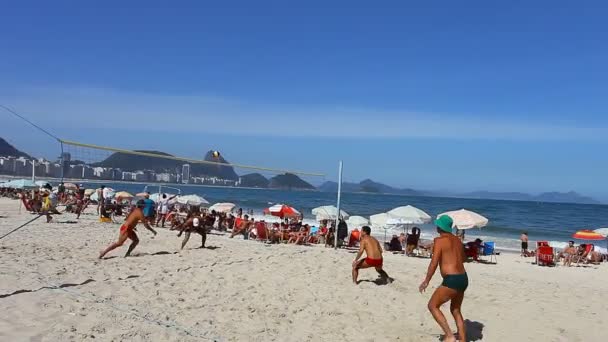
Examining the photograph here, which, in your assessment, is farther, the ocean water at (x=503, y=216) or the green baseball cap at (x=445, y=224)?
the ocean water at (x=503, y=216)

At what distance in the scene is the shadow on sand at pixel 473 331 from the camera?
543 centimetres

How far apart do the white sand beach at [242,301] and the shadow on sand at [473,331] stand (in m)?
0.01

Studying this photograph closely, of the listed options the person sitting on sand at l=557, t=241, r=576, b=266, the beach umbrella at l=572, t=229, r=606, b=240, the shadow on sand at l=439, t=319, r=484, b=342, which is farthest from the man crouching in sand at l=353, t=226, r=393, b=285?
the beach umbrella at l=572, t=229, r=606, b=240

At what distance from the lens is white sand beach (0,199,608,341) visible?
470 centimetres

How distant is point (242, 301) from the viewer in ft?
19.5

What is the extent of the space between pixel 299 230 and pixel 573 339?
1057 cm

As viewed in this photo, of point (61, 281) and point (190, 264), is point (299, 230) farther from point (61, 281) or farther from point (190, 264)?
point (61, 281)

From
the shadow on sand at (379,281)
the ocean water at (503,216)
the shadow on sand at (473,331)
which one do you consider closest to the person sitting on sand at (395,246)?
the ocean water at (503,216)

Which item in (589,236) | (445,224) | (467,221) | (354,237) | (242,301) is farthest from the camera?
(589,236)

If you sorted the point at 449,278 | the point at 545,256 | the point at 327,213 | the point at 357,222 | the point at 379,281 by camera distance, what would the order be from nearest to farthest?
the point at 449,278 → the point at 379,281 → the point at 545,256 → the point at 327,213 → the point at 357,222

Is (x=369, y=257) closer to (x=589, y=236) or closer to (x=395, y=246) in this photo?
(x=395, y=246)

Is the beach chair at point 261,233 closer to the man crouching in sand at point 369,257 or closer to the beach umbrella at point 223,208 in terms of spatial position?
the beach umbrella at point 223,208

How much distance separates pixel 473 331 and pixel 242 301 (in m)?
2.68

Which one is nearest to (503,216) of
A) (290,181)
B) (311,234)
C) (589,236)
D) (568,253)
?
(290,181)
